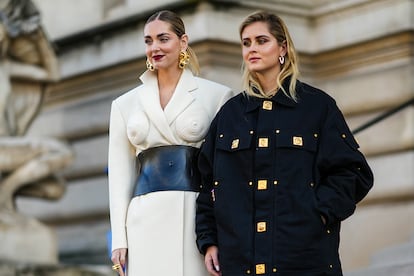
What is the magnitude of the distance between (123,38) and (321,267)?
7840 mm

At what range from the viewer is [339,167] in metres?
5.68

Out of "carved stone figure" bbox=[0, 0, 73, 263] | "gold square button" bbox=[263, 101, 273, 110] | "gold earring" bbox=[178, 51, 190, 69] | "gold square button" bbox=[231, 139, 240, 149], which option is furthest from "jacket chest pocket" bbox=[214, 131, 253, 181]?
"carved stone figure" bbox=[0, 0, 73, 263]

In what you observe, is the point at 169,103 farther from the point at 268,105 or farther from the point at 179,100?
the point at 268,105

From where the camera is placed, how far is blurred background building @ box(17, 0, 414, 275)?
447 inches

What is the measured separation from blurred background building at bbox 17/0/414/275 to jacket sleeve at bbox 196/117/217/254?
352 centimetres

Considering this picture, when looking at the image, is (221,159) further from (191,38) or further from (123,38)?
(123,38)

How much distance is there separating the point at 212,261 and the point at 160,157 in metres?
0.66

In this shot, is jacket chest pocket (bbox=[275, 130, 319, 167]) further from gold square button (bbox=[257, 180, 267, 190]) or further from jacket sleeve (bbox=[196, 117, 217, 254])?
jacket sleeve (bbox=[196, 117, 217, 254])

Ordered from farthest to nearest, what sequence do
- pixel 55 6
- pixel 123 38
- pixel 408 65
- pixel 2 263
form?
1. pixel 55 6
2. pixel 123 38
3. pixel 408 65
4. pixel 2 263

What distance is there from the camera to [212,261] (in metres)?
5.76

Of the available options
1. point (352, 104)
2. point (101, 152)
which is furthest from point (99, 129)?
point (352, 104)

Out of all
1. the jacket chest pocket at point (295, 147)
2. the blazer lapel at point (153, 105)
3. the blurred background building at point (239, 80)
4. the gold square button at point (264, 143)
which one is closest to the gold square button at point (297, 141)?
the jacket chest pocket at point (295, 147)

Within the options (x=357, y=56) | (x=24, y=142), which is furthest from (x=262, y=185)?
(x=357, y=56)

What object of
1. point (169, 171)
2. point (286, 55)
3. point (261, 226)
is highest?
point (286, 55)
